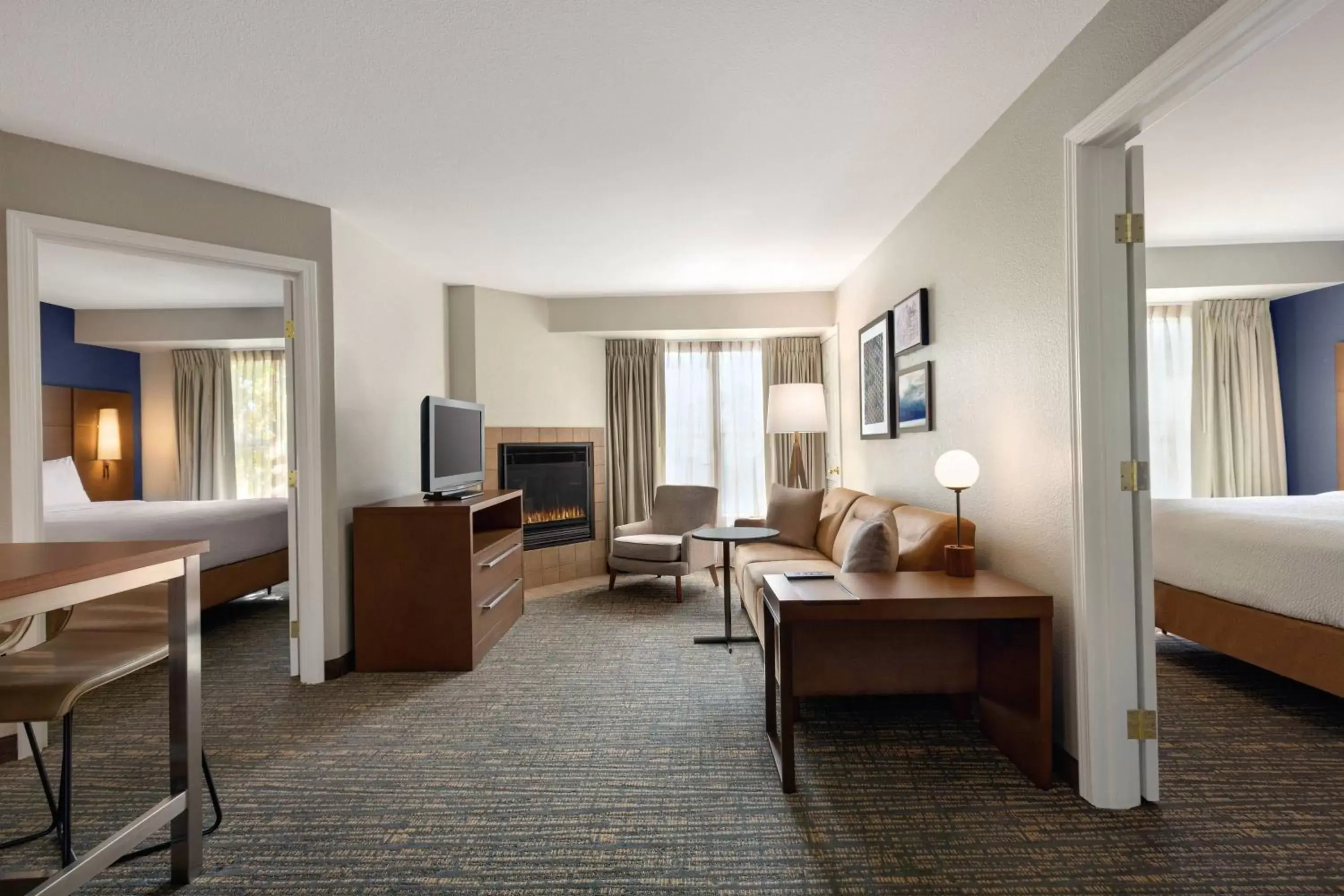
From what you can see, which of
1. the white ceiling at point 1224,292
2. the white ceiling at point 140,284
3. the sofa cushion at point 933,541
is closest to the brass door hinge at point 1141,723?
the sofa cushion at point 933,541

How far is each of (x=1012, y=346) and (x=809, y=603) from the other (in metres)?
1.29

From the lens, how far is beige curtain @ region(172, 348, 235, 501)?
255 inches

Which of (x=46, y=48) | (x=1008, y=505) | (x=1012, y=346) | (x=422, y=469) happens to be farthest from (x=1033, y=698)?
(x=46, y=48)

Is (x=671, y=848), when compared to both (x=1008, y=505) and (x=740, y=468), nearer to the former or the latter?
(x=1008, y=505)

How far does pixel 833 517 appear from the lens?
4.45m

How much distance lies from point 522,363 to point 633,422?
1.26 meters

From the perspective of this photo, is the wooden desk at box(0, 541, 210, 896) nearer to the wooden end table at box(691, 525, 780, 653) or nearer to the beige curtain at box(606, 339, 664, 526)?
the wooden end table at box(691, 525, 780, 653)

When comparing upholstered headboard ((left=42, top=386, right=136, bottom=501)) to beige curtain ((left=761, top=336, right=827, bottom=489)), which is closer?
upholstered headboard ((left=42, top=386, right=136, bottom=501))

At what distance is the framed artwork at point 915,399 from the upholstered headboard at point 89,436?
6614 millimetres

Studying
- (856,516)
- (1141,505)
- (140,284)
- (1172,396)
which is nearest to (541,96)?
(1141,505)

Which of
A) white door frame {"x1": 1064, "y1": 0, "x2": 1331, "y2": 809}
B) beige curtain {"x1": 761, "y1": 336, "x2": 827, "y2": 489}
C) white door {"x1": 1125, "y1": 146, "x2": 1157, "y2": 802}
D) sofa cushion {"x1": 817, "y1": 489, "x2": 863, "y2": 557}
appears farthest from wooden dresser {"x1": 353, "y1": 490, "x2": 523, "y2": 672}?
beige curtain {"x1": 761, "y1": 336, "x2": 827, "y2": 489}

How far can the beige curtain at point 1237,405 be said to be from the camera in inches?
204

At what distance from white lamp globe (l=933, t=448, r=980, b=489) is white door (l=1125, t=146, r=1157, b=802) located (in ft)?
1.89

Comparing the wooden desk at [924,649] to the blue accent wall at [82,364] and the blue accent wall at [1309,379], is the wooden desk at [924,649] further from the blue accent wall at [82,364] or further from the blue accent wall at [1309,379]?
the blue accent wall at [82,364]
